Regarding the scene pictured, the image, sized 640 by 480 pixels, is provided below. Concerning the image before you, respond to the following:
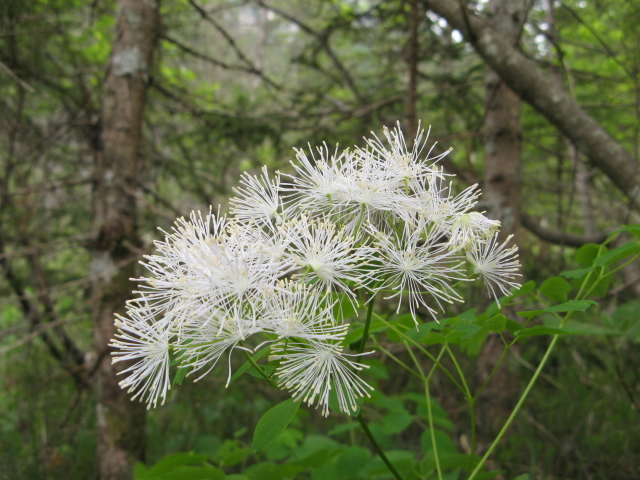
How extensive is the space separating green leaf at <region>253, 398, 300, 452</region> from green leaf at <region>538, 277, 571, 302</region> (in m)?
1.06

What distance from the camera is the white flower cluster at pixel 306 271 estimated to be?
137 centimetres

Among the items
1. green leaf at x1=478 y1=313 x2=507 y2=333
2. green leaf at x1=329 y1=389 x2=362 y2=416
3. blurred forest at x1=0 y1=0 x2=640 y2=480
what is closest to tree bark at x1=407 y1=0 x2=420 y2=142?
blurred forest at x1=0 y1=0 x2=640 y2=480

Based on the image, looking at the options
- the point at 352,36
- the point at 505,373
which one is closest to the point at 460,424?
the point at 505,373

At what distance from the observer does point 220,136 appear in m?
5.42

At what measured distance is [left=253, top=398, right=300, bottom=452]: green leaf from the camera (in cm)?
129

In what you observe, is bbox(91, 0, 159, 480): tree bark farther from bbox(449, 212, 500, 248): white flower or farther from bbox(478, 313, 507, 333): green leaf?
bbox(478, 313, 507, 333): green leaf

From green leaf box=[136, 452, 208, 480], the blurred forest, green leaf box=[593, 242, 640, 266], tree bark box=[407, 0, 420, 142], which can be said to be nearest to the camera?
green leaf box=[593, 242, 640, 266]

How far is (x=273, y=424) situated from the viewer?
1323 mm

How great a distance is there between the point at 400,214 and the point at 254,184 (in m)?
0.58

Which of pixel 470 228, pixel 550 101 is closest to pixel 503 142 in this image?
pixel 550 101

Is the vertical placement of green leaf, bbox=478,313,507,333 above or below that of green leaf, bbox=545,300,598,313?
below

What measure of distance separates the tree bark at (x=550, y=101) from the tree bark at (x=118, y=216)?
260cm

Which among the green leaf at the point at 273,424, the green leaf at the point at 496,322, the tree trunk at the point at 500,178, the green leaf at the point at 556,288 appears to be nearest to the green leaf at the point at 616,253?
the green leaf at the point at 556,288

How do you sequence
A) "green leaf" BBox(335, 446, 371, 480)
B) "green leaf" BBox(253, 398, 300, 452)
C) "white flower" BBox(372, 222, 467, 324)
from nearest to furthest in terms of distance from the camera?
1. "green leaf" BBox(253, 398, 300, 452)
2. "white flower" BBox(372, 222, 467, 324)
3. "green leaf" BBox(335, 446, 371, 480)
